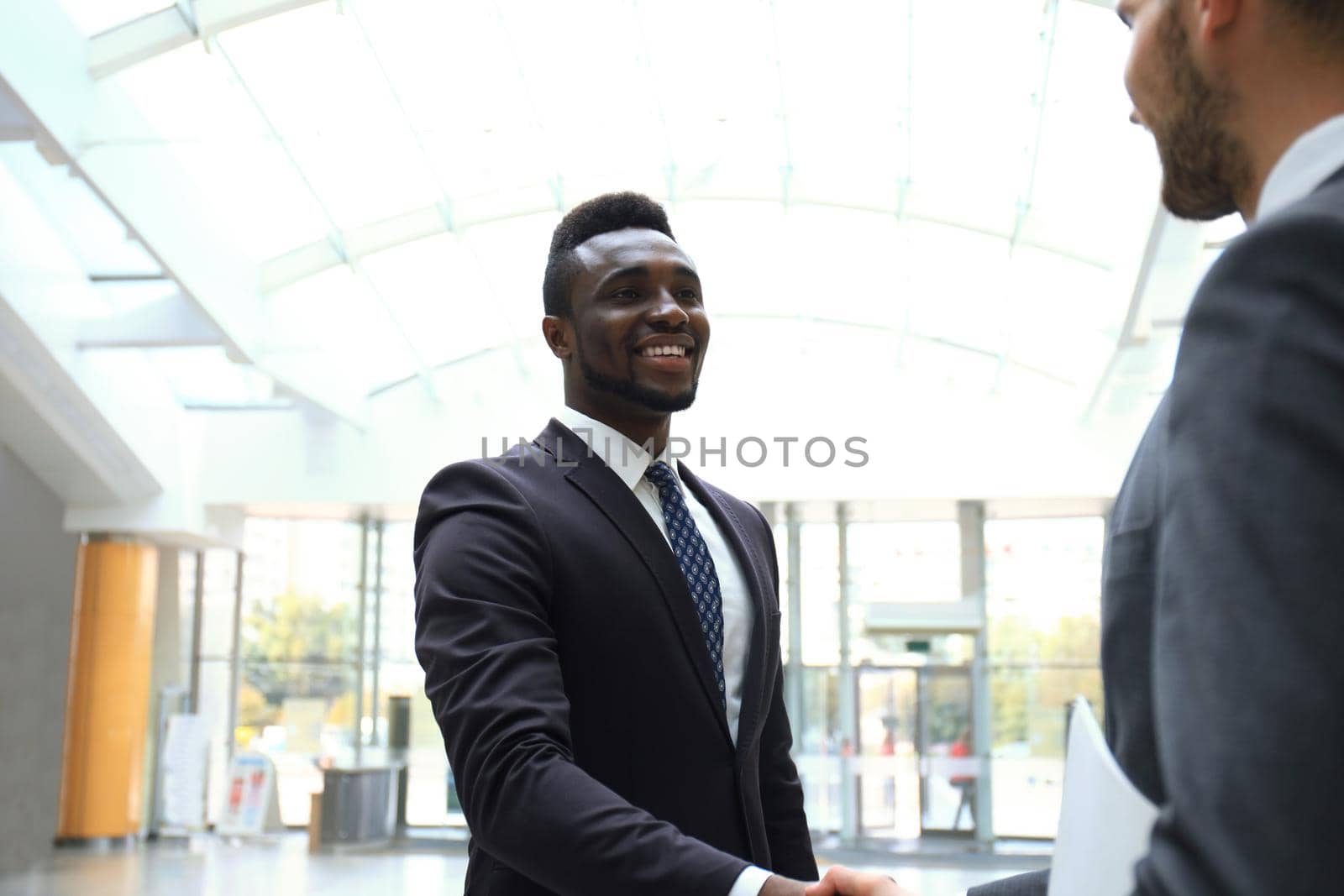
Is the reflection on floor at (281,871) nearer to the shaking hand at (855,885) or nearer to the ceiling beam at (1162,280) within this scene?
the ceiling beam at (1162,280)

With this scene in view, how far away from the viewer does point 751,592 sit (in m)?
2.08

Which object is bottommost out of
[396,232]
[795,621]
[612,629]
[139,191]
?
[612,629]

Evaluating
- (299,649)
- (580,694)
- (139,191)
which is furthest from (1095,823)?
(299,649)

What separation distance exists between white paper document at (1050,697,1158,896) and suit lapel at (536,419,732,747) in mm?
972

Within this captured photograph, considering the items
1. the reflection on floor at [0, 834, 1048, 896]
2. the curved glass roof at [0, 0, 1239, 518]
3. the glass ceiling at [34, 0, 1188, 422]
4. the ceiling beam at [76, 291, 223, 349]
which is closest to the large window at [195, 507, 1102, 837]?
the reflection on floor at [0, 834, 1048, 896]

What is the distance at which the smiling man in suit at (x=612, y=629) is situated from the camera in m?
1.51

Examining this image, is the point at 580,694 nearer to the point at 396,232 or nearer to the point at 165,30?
the point at 165,30

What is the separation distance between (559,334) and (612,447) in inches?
8.9

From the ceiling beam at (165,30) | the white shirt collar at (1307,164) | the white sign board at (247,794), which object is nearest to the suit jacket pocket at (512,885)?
the white shirt collar at (1307,164)

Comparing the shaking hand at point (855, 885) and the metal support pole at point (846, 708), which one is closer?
the shaking hand at point (855, 885)

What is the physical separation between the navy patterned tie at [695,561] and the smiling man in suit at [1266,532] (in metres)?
1.19

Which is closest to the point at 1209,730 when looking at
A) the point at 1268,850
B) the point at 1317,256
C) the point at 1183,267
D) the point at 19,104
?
the point at 1268,850

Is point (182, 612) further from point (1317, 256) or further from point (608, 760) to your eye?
point (1317, 256)

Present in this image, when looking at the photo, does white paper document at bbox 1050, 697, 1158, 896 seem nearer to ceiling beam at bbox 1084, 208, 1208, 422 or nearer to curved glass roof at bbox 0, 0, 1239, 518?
ceiling beam at bbox 1084, 208, 1208, 422
